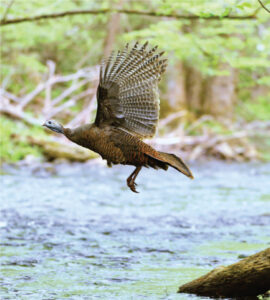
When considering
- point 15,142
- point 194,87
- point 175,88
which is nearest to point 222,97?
point 175,88

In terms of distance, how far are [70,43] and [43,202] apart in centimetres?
1491

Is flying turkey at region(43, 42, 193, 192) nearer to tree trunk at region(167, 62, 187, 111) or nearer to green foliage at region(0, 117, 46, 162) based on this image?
green foliage at region(0, 117, 46, 162)

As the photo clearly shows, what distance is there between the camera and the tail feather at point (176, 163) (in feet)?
13.9

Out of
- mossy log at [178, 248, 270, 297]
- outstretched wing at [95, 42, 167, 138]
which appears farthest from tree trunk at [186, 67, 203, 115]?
outstretched wing at [95, 42, 167, 138]

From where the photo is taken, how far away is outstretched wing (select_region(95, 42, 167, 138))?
14.4ft

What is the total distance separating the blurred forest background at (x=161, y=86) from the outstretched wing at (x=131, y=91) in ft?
8.92

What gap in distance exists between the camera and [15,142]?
16.8m

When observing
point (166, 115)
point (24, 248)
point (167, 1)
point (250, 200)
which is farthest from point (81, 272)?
point (166, 115)

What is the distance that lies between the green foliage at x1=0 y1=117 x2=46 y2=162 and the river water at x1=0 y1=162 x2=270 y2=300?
3.01ft

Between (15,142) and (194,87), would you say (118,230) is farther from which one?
(194,87)

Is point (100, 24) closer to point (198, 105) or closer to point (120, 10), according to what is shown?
point (198, 105)

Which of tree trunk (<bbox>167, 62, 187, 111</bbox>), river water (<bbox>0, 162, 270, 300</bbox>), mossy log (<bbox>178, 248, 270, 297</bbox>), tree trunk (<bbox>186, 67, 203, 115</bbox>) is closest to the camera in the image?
mossy log (<bbox>178, 248, 270, 297</bbox>)

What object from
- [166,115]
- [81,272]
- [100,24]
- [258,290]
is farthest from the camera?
[100,24]

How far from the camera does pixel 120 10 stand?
919 centimetres
